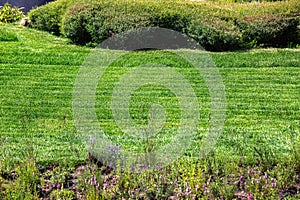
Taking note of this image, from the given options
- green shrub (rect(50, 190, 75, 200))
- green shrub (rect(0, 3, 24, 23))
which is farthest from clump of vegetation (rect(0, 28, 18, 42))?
green shrub (rect(50, 190, 75, 200))

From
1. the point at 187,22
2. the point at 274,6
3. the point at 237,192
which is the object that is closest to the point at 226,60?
the point at 187,22

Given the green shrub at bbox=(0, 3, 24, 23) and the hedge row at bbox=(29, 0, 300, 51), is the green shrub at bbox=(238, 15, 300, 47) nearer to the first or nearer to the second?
the hedge row at bbox=(29, 0, 300, 51)

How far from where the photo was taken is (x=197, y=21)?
10398 millimetres

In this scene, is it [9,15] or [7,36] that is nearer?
[7,36]

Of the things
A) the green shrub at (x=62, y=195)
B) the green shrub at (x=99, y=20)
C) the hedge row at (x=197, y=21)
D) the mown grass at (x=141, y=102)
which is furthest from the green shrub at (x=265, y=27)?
the green shrub at (x=62, y=195)

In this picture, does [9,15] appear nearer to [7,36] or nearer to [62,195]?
[7,36]

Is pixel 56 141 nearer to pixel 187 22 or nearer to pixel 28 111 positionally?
pixel 28 111

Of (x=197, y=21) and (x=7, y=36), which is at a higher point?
(x=197, y=21)

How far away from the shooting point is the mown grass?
5.98 metres

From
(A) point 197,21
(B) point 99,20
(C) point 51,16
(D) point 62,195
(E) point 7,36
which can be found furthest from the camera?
(C) point 51,16

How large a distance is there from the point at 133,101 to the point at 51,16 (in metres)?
5.86

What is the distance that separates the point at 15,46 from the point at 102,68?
2.28m

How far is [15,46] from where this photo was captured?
10.5 meters

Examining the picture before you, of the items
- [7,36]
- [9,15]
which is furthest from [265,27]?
[9,15]
